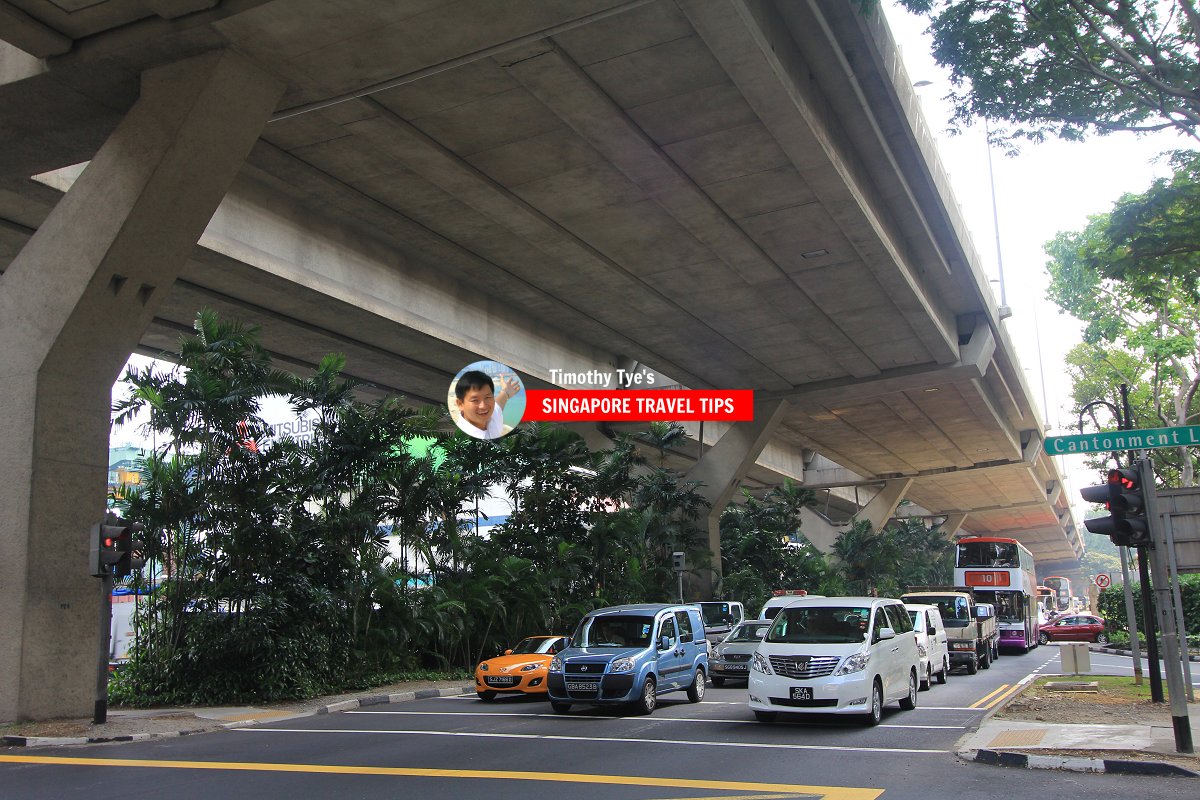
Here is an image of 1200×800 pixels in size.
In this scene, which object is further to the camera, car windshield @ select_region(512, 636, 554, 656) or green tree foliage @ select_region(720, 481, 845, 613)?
green tree foliage @ select_region(720, 481, 845, 613)

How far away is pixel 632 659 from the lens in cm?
1627

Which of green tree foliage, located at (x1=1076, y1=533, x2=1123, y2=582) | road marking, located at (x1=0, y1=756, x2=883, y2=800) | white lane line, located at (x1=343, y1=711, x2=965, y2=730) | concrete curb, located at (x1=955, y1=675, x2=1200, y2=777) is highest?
green tree foliage, located at (x1=1076, y1=533, x2=1123, y2=582)

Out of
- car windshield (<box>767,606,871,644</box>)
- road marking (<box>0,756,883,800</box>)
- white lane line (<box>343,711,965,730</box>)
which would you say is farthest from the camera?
car windshield (<box>767,606,871,644</box>)

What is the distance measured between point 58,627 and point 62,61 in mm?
8182

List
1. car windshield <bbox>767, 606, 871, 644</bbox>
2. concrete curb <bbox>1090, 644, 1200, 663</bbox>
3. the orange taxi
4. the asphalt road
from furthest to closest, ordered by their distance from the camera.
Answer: concrete curb <bbox>1090, 644, 1200, 663</bbox>, the orange taxi, car windshield <bbox>767, 606, 871, 644</bbox>, the asphalt road

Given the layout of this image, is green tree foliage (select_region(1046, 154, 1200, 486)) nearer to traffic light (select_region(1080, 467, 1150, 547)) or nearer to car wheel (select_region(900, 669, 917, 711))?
traffic light (select_region(1080, 467, 1150, 547))

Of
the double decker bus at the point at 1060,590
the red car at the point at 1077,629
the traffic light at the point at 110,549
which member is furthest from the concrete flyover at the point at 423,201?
the double decker bus at the point at 1060,590

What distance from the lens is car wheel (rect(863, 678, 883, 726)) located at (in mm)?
14062

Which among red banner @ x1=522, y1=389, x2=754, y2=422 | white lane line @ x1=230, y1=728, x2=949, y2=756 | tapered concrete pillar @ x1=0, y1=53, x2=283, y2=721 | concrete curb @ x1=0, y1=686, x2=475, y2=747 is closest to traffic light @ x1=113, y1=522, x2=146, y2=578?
tapered concrete pillar @ x1=0, y1=53, x2=283, y2=721

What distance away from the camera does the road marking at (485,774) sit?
923 cm

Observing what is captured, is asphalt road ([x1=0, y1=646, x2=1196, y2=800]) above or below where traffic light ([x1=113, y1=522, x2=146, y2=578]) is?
below

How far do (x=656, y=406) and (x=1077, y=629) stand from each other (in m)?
21.5

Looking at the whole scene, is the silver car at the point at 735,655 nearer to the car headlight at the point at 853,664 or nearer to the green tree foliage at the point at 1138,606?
the car headlight at the point at 853,664

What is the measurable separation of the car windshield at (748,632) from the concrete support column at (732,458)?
Result: 1509cm
